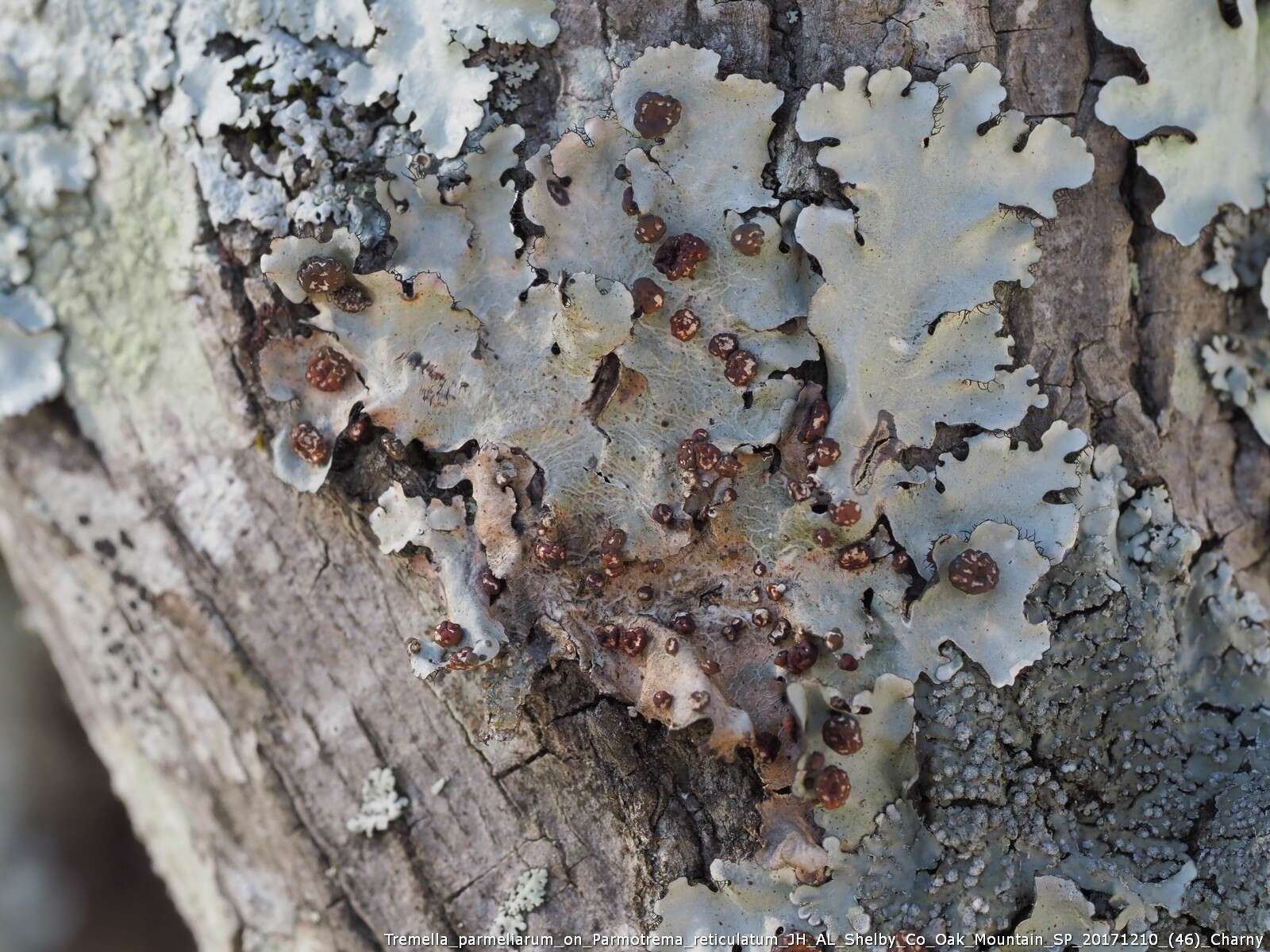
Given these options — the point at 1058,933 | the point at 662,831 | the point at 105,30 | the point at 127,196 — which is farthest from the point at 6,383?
the point at 1058,933

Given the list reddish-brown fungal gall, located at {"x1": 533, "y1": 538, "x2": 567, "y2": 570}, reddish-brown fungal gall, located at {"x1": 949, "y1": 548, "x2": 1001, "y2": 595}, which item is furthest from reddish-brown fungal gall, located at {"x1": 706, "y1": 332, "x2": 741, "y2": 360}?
reddish-brown fungal gall, located at {"x1": 949, "y1": 548, "x2": 1001, "y2": 595}

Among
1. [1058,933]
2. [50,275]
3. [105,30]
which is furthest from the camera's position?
[50,275]

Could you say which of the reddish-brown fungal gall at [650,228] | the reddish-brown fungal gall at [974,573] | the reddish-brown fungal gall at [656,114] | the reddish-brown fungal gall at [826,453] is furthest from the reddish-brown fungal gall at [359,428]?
the reddish-brown fungal gall at [974,573]

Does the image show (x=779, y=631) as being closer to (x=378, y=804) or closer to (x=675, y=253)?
(x=675, y=253)

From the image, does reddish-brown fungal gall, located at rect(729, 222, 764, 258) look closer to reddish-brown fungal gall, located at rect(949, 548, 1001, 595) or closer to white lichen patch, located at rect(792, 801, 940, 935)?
reddish-brown fungal gall, located at rect(949, 548, 1001, 595)

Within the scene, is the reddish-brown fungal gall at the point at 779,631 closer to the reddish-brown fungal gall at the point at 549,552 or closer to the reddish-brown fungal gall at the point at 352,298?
the reddish-brown fungal gall at the point at 549,552

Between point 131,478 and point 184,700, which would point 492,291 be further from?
point 184,700
